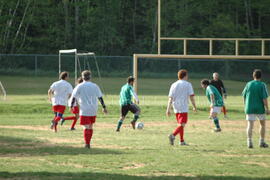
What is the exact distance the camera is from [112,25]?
56.1 meters

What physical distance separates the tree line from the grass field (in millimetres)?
28358

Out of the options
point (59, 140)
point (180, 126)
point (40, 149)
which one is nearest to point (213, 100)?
point (180, 126)

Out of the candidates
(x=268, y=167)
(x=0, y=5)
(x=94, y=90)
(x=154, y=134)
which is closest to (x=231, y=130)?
(x=154, y=134)

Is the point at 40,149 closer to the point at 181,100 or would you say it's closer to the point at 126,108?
the point at 181,100

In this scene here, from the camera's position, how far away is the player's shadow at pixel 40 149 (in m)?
13.8

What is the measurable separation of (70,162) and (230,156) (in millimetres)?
3497

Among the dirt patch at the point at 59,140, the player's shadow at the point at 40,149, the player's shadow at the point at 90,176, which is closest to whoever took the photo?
the player's shadow at the point at 90,176

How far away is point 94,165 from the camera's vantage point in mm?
11812

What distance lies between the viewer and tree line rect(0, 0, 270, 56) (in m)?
53.2

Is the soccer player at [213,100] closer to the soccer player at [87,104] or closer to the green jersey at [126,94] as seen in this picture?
the green jersey at [126,94]

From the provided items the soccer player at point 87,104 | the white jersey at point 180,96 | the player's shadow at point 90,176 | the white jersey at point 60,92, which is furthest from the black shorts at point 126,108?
the player's shadow at point 90,176

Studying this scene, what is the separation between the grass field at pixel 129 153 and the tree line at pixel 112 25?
93.0 ft

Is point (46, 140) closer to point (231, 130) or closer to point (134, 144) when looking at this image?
point (134, 144)

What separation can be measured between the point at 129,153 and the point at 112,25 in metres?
43.1
